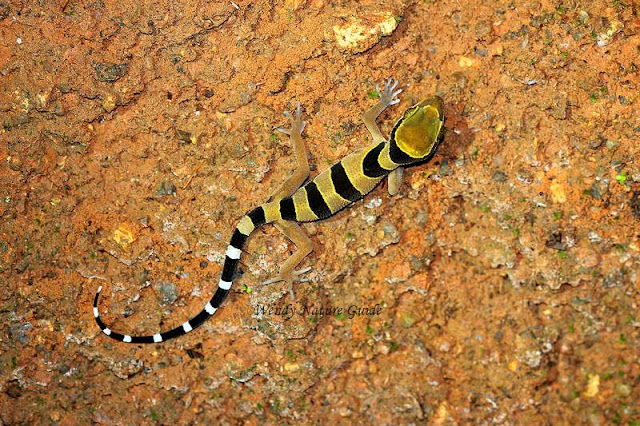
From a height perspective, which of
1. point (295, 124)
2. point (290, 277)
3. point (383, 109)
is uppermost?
point (295, 124)

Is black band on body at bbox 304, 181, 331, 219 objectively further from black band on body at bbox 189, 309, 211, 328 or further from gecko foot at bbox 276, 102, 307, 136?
black band on body at bbox 189, 309, 211, 328

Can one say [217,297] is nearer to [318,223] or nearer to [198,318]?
[198,318]

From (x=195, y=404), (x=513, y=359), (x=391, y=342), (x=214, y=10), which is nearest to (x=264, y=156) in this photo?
(x=214, y=10)

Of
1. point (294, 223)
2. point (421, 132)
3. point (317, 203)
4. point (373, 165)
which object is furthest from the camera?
point (294, 223)

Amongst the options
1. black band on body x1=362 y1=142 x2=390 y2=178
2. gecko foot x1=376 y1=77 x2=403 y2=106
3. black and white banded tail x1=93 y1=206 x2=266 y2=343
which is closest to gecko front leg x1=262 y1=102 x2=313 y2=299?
black and white banded tail x1=93 y1=206 x2=266 y2=343

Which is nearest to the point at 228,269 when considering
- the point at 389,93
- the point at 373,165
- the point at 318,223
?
the point at 318,223

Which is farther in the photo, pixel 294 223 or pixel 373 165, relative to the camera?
pixel 294 223
